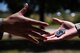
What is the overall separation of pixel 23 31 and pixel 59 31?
1.16 ft

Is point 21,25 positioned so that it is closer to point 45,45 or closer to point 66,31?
point 66,31

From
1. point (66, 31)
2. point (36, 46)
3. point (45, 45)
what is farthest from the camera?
point (36, 46)

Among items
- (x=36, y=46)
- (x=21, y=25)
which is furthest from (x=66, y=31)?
(x=36, y=46)

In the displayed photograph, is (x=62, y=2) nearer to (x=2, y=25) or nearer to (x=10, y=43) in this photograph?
(x=10, y=43)

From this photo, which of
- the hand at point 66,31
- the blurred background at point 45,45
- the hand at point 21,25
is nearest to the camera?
the hand at point 21,25

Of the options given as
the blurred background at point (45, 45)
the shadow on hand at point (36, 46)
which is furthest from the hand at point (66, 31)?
the shadow on hand at point (36, 46)

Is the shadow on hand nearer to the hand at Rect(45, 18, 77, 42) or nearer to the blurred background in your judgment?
the blurred background

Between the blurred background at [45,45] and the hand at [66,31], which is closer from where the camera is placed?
the hand at [66,31]

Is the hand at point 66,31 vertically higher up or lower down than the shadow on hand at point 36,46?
lower down

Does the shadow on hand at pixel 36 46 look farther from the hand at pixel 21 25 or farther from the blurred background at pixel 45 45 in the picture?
the hand at pixel 21 25

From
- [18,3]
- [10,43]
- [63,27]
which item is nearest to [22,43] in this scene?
[10,43]

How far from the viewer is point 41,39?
9.12ft

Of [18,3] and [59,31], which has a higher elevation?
[18,3]

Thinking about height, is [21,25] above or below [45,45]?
below
